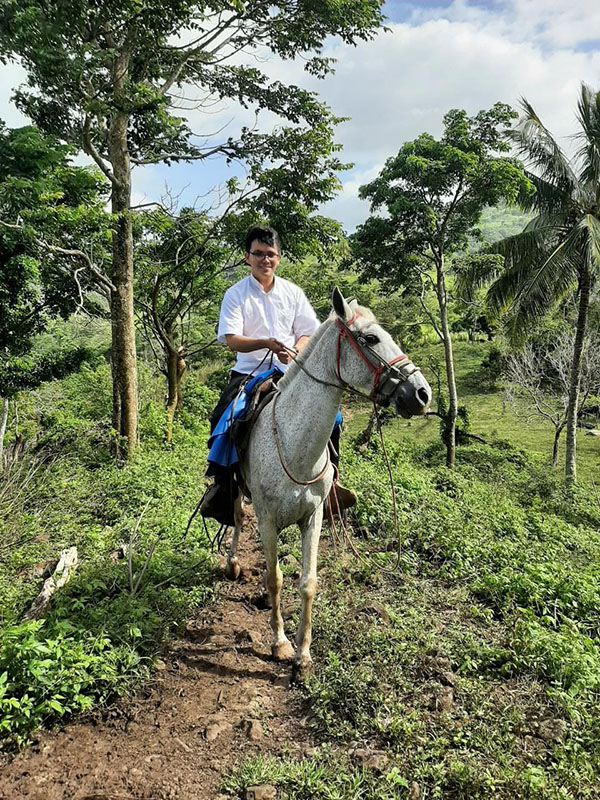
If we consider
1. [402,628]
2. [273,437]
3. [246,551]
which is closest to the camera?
[273,437]

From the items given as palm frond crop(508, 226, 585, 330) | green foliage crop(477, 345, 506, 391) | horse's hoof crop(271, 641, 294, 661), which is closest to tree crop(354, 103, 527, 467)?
palm frond crop(508, 226, 585, 330)

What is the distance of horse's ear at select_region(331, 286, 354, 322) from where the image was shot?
9.77 feet

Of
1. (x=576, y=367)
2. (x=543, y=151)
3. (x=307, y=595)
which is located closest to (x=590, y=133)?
(x=543, y=151)

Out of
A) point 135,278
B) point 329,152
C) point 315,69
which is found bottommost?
point 135,278

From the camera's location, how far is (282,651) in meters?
3.72

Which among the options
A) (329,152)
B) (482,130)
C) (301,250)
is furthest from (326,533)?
(482,130)

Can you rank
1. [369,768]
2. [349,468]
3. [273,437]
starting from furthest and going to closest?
[349,468] < [273,437] < [369,768]

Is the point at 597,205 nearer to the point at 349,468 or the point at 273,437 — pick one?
the point at 349,468

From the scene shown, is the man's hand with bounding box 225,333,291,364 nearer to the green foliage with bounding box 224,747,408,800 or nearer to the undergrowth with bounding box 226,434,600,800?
the undergrowth with bounding box 226,434,600,800

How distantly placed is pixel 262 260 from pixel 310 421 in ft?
Answer: 5.13

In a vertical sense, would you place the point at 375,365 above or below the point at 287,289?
below

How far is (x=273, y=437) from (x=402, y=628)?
6.45ft

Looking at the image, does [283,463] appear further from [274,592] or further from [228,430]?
[274,592]

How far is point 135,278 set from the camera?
1291 cm
